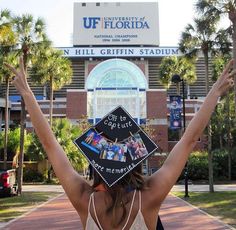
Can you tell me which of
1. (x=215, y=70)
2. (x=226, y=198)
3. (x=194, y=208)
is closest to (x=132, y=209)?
(x=194, y=208)

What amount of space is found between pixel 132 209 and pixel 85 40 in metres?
77.6

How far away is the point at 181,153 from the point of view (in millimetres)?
2416

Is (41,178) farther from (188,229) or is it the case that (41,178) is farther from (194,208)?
(188,229)

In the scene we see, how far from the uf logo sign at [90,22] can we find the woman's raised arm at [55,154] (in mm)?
78069

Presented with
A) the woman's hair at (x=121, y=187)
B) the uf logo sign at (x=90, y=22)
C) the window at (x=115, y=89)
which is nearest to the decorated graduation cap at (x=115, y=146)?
the woman's hair at (x=121, y=187)

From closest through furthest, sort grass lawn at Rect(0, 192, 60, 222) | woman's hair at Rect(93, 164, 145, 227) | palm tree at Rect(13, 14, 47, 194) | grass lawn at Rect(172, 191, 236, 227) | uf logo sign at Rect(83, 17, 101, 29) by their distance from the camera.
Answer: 1. woman's hair at Rect(93, 164, 145, 227)
2. grass lawn at Rect(172, 191, 236, 227)
3. grass lawn at Rect(0, 192, 60, 222)
4. palm tree at Rect(13, 14, 47, 194)
5. uf logo sign at Rect(83, 17, 101, 29)

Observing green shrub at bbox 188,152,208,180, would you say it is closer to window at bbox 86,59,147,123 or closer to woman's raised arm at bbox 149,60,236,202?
window at bbox 86,59,147,123

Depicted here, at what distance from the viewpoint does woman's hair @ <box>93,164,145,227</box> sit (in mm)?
2303

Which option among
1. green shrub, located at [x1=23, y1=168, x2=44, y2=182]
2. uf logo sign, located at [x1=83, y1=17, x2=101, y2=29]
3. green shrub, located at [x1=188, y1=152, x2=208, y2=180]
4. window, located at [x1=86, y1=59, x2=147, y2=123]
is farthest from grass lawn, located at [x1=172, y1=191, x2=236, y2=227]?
uf logo sign, located at [x1=83, y1=17, x2=101, y2=29]

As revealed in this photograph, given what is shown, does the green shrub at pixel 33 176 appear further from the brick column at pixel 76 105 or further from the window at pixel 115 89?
the brick column at pixel 76 105

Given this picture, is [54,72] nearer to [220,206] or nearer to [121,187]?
[220,206]

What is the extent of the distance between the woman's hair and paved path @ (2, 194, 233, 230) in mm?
10256

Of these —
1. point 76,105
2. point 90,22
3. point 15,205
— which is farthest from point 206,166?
point 90,22

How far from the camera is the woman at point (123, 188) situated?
2307mm
